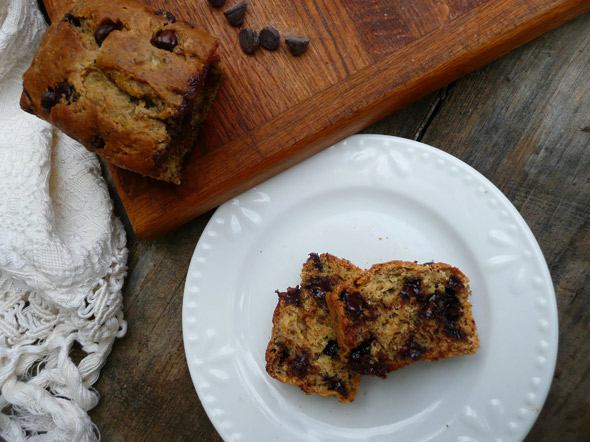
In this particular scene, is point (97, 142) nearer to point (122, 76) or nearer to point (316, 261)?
point (122, 76)

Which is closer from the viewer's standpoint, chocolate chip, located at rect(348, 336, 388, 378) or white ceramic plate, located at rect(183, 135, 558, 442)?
chocolate chip, located at rect(348, 336, 388, 378)

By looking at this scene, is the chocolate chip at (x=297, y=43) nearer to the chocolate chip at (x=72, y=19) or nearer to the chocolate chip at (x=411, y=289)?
the chocolate chip at (x=72, y=19)

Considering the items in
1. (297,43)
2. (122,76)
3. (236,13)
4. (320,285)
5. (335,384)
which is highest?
(122,76)

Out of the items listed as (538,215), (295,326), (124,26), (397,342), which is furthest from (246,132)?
(538,215)

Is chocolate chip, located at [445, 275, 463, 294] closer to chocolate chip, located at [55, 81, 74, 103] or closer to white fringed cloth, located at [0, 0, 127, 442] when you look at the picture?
white fringed cloth, located at [0, 0, 127, 442]

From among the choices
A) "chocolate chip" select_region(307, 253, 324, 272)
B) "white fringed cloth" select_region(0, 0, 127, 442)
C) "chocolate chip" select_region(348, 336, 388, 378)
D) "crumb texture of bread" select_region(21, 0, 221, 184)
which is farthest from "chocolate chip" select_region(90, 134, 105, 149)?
"chocolate chip" select_region(348, 336, 388, 378)

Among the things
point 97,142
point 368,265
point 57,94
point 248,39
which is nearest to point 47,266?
point 97,142
